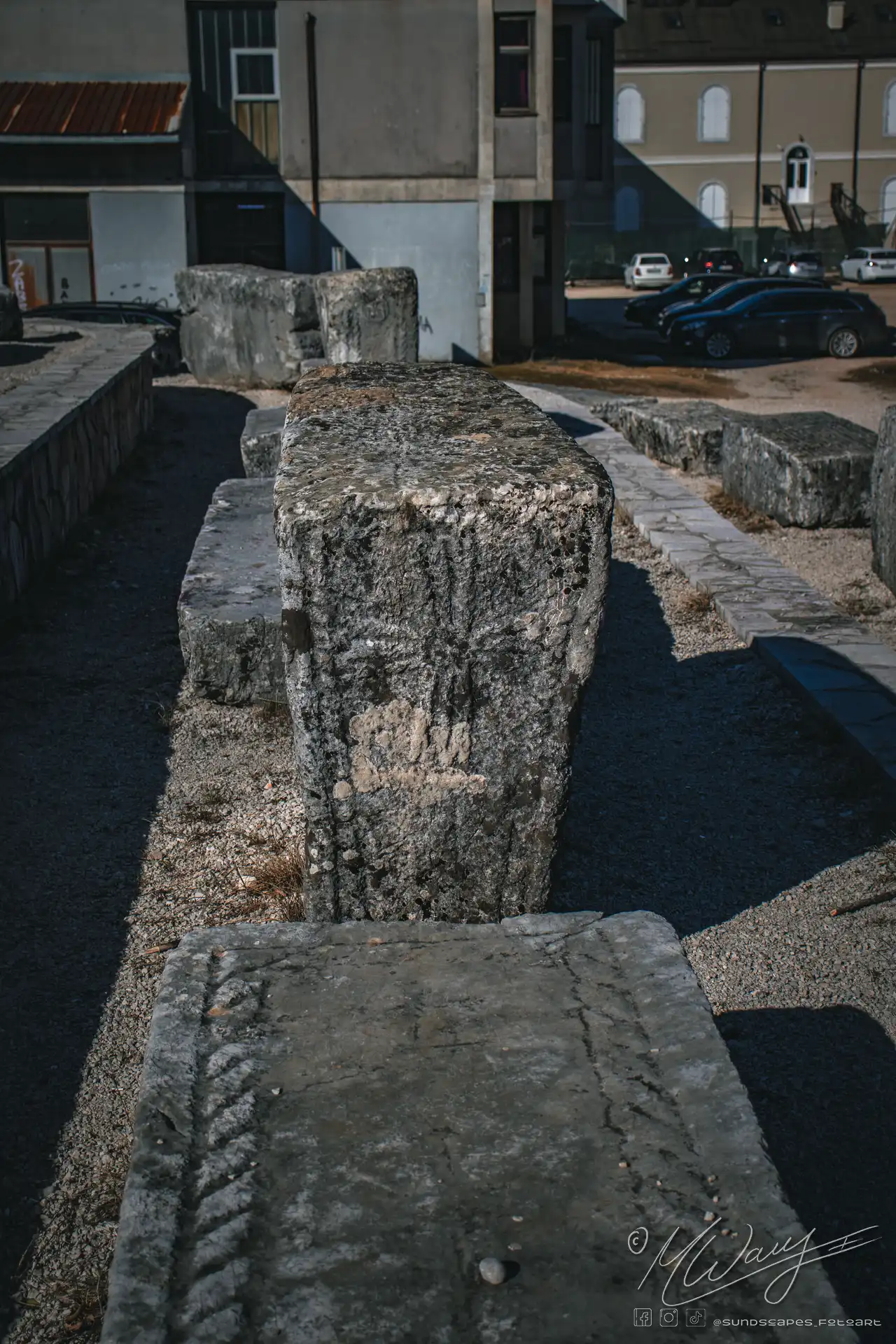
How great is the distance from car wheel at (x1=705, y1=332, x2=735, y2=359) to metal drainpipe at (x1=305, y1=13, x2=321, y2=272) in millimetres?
6356

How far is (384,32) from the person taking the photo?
722 inches

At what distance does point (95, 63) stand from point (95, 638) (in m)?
15.0

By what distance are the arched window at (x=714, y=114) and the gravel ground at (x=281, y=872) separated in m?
38.7

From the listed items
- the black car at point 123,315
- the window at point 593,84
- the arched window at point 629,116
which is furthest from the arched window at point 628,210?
the black car at point 123,315

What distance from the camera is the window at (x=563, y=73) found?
69.0 feet

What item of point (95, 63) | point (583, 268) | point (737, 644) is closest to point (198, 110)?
point (95, 63)

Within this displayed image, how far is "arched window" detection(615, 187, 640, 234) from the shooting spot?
42.0 meters

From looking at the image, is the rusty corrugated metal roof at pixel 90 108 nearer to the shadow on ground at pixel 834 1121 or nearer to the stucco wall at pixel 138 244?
the stucco wall at pixel 138 244

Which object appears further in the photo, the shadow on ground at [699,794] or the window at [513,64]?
the window at [513,64]

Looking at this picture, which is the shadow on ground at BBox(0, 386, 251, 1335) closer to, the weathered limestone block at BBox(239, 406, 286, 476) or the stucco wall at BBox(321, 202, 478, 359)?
the weathered limestone block at BBox(239, 406, 286, 476)

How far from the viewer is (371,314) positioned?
37.4 feet

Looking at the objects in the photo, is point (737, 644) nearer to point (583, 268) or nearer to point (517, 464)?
point (517, 464)

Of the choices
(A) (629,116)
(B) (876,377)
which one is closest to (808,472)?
(B) (876,377)

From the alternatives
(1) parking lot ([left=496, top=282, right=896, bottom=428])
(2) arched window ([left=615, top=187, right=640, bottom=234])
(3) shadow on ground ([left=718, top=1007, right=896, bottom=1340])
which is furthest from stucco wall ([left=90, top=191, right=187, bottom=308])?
(2) arched window ([left=615, top=187, right=640, bottom=234])
